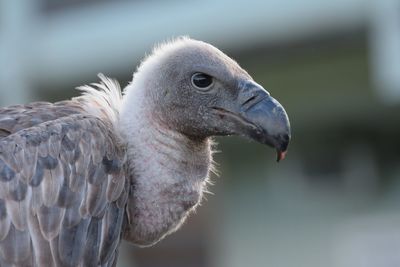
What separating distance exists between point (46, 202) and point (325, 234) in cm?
1132

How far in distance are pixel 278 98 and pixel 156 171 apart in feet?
33.0

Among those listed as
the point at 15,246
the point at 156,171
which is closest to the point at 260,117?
the point at 156,171

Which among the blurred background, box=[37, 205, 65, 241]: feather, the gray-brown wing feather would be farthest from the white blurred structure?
box=[37, 205, 65, 241]: feather

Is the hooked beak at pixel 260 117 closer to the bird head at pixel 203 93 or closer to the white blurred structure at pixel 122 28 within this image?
the bird head at pixel 203 93

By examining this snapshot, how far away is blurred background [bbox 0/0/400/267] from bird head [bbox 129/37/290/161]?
8085 millimetres


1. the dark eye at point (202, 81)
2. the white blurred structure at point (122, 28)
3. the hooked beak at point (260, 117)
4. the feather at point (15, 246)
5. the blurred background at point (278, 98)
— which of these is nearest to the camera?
the feather at point (15, 246)

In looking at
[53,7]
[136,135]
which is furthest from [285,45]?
[136,135]

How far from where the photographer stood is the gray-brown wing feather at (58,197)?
5281 mm

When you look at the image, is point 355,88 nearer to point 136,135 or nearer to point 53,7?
point 53,7

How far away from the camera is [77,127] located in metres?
5.46

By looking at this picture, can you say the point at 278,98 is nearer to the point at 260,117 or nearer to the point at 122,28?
the point at 122,28

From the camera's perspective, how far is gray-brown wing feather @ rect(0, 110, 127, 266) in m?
5.28

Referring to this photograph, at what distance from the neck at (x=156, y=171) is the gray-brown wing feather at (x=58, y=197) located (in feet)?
0.61

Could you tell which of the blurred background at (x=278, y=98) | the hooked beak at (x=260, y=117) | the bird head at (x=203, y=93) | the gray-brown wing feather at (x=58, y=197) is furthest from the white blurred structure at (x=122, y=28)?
the gray-brown wing feather at (x=58, y=197)
